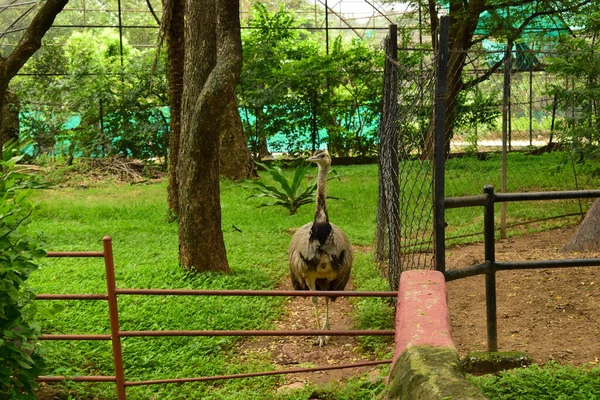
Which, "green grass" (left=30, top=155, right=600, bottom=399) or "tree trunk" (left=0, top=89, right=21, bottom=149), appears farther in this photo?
"tree trunk" (left=0, top=89, right=21, bottom=149)

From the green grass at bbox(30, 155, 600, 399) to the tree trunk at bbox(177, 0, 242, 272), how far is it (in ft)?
1.07

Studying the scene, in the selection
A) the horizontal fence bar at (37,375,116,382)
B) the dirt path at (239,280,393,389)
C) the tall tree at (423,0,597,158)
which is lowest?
the dirt path at (239,280,393,389)

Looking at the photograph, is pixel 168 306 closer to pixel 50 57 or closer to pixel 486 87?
pixel 486 87

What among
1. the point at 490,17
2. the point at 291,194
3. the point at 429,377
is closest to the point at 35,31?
the point at 291,194

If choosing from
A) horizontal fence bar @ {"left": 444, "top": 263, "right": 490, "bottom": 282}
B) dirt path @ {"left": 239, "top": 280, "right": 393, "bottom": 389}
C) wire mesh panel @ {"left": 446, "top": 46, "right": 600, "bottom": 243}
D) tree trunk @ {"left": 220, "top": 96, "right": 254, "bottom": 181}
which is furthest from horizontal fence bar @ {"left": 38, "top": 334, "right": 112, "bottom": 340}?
tree trunk @ {"left": 220, "top": 96, "right": 254, "bottom": 181}

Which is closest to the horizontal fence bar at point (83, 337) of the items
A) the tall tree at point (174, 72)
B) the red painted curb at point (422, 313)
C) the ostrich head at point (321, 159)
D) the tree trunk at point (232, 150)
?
the red painted curb at point (422, 313)

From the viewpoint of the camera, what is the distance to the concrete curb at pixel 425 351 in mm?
2254

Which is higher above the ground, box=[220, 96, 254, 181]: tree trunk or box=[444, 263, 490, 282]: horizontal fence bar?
box=[220, 96, 254, 181]: tree trunk

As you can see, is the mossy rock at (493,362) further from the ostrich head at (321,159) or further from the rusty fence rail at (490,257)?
the ostrich head at (321,159)

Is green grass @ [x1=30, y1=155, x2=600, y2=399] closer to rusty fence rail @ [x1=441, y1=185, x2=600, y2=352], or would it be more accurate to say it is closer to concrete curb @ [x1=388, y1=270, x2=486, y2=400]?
rusty fence rail @ [x1=441, y1=185, x2=600, y2=352]

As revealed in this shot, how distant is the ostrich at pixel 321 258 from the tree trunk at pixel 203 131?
132 centimetres

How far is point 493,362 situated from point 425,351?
2.26 m

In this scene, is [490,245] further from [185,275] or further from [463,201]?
[185,275]

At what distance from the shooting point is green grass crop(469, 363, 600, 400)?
4027 millimetres
